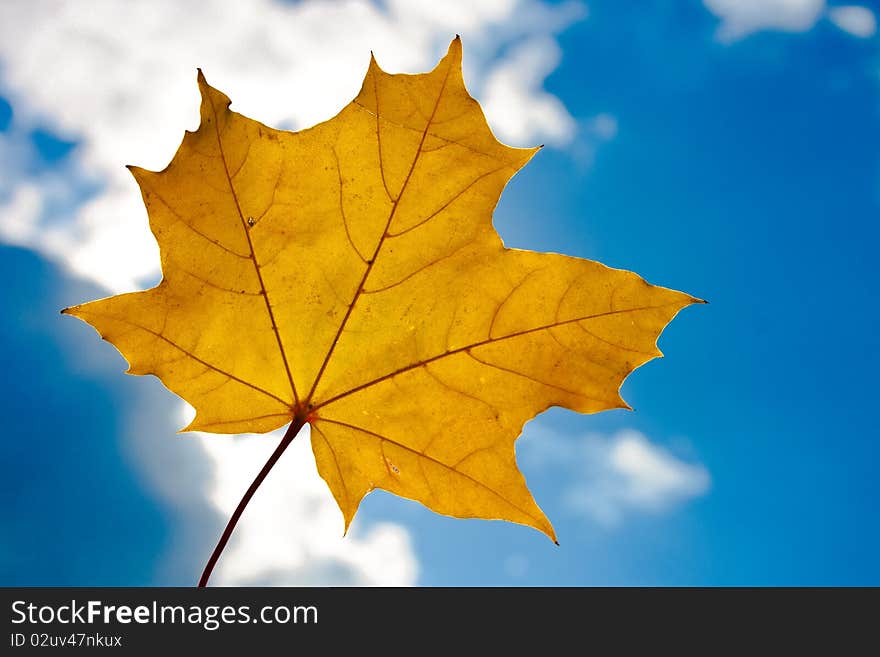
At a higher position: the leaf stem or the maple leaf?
the maple leaf

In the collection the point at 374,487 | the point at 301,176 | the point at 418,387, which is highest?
the point at 301,176

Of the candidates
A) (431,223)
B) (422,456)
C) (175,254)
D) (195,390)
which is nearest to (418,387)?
(422,456)

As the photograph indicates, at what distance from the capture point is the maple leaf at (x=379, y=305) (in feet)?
4.90

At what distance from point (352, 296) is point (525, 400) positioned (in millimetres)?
499

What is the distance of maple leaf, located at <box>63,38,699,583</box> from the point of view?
1.49 m

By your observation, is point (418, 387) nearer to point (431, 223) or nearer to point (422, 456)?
point (422, 456)

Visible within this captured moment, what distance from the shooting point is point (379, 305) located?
162 centimetres

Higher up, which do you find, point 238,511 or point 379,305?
point 379,305

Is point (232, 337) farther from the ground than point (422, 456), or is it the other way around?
point (232, 337)

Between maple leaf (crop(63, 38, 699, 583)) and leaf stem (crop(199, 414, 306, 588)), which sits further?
maple leaf (crop(63, 38, 699, 583))

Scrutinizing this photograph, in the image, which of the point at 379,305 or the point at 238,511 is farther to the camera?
the point at 379,305

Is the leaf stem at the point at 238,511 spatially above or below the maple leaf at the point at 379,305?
below

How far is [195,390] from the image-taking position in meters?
1.60

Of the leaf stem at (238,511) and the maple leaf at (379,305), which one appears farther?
the maple leaf at (379,305)
